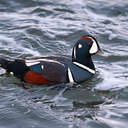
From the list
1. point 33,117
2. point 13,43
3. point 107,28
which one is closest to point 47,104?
point 33,117

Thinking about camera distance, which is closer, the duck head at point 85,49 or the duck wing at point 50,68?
the duck wing at point 50,68

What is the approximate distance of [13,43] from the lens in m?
10.6

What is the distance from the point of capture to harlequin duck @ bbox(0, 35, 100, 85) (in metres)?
8.39

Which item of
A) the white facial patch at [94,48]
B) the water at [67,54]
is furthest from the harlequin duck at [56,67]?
the water at [67,54]

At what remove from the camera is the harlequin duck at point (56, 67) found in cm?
839

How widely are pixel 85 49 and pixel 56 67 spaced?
807 mm

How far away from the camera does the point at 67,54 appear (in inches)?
400

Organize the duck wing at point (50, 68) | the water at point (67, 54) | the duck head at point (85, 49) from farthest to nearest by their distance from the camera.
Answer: the duck head at point (85, 49)
the duck wing at point (50, 68)
the water at point (67, 54)

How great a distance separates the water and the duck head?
0.47 meters

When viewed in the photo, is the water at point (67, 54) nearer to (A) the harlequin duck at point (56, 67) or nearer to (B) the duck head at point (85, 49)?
(A) the harlequin duck at point (56, 67)

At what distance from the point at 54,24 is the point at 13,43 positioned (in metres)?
1.78

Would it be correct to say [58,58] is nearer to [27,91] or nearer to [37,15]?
[27,91]

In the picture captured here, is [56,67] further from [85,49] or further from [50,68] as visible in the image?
[85,49]

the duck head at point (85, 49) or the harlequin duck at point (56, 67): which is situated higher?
the duck head at point (85, 49)
